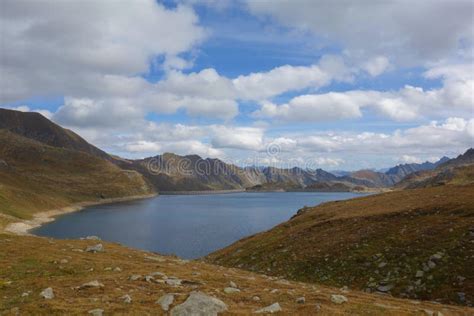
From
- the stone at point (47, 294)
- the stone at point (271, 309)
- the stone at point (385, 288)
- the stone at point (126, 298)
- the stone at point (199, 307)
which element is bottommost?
the stone at point (385, 288)

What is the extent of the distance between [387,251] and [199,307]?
24549 millimetres

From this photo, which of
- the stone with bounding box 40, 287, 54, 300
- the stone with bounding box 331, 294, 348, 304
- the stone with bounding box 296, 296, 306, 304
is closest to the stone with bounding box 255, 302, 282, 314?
the stone with bounding box 296, 296, 306, 304

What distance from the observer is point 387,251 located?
35.9 m

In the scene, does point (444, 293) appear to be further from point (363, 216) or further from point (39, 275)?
point (39, 275)

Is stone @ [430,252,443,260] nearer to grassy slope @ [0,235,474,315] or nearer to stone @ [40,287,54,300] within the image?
grassy slope @ [0,235,474,315]

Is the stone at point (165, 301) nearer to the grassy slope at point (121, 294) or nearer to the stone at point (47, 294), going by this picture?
the grassy slope at point (121, 294)

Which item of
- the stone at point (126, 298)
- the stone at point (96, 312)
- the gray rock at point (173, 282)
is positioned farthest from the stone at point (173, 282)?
the stone at point (96, 312)

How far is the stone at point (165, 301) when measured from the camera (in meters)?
17.8

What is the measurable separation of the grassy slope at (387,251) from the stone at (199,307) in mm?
17020

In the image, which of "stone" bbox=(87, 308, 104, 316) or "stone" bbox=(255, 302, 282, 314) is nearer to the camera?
"stone" bbox=(87, 308, 104, 316)

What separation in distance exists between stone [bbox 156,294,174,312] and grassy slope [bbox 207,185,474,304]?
18.1m

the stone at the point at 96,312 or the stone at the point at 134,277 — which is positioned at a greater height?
the stone at the point at 96,312

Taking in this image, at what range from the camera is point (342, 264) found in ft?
120

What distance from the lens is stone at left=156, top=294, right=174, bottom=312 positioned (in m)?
17.8
